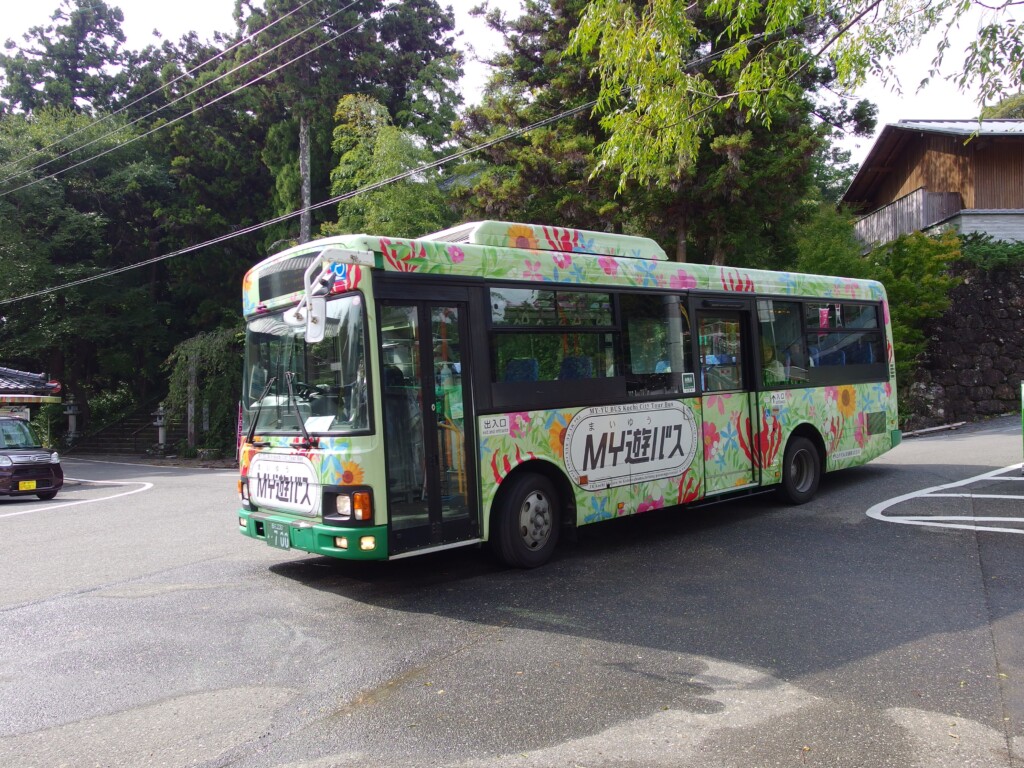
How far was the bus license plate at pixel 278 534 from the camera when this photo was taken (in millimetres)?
6191

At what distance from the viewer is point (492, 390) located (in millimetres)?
6480

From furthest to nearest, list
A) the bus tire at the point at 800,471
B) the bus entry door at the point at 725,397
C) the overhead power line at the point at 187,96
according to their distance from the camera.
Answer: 1. the overhead power line at the point at 187,96
2. the bus tire at the point at 800,471
3. the bus entry door at the point at 725,397

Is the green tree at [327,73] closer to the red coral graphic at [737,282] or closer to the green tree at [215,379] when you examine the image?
the green tree at [215,379]

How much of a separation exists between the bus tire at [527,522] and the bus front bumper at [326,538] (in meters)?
1.16

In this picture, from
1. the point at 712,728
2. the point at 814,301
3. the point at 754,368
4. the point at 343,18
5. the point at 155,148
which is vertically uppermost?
the point at 343,18

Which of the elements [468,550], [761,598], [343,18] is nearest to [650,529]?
[468,550]

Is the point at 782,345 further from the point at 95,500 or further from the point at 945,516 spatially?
the point at 95,500

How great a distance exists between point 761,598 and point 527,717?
8.56 ft

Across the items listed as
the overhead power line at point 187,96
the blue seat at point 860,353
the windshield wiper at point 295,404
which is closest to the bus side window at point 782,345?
the blue seat at point 860,353

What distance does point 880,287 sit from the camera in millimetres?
11094

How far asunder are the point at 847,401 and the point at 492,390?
6.09 metres

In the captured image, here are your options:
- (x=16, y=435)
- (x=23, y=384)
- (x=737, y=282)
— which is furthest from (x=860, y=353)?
(x=23, y=384)

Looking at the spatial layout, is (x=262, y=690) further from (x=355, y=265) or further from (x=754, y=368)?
(x=754, y=368)

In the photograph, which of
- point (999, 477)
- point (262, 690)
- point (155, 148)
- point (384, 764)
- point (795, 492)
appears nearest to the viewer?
point (384, 764)
